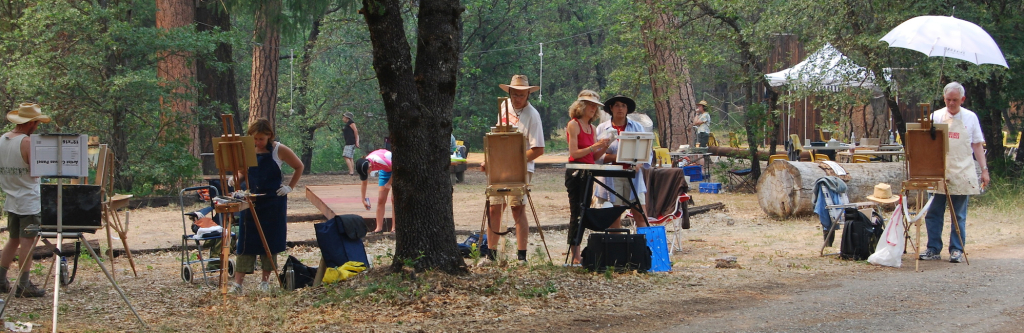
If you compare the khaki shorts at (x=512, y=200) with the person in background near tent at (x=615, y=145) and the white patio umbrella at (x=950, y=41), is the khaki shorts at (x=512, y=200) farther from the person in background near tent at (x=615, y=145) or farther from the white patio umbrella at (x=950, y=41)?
the white patio umbrella at (x=950, y=41)

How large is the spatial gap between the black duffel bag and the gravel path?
3.59 ft

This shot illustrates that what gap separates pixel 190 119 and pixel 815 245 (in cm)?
1039

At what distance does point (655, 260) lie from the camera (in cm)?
723

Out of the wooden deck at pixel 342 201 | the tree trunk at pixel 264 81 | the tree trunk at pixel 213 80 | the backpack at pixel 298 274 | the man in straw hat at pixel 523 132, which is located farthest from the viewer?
the tree trunk at pixel 264 81

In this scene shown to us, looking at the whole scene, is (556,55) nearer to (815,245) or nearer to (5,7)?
(5,7)

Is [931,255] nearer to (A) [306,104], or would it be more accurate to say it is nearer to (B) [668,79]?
(B) [668,79]

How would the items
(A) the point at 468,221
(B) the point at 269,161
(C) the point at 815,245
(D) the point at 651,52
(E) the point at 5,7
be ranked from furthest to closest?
(D) the point at 651,52 < (E) the point at 5,7 < (A) the point at 468,221 < (C) the point at 815,245 < (B) the point at 269,161

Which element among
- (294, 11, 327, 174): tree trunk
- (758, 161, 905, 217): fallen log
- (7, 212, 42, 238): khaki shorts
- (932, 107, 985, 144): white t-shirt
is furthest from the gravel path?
(294, 11, 327, 174): tree trunk

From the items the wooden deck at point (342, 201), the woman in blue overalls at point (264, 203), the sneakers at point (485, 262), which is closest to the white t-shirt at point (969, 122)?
the sneakers at point (485, 262)

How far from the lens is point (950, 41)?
8.12 metres

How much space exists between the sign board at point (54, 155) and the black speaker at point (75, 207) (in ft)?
0.35

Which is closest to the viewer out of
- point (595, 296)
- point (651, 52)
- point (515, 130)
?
point (595, 296)

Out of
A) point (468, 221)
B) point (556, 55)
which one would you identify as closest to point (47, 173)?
point (468, 221)

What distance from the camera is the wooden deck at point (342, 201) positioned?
11164 millimetres
